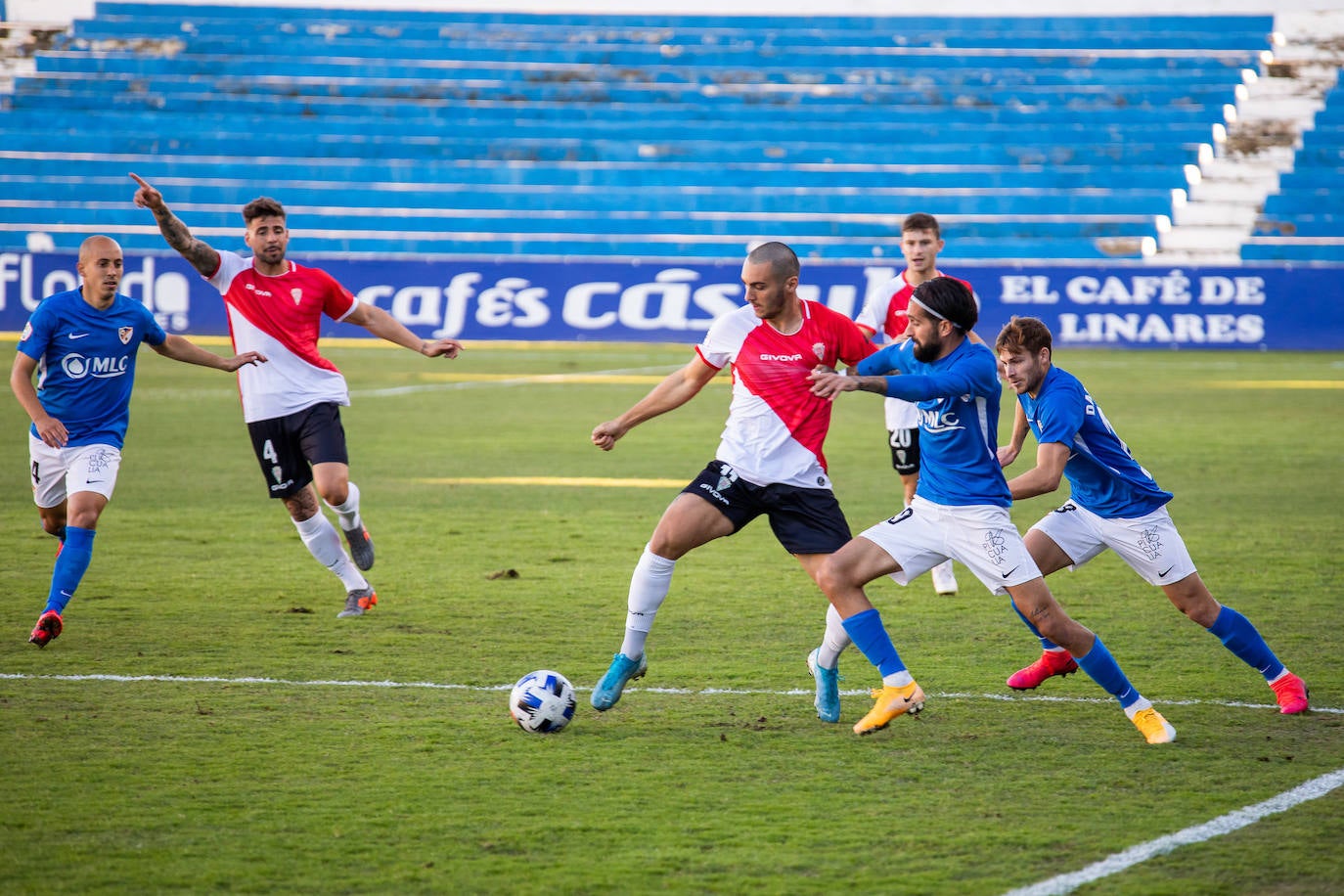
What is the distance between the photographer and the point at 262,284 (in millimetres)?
8211

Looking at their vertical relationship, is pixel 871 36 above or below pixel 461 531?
above

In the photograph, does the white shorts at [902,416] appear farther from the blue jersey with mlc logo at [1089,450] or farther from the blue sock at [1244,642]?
the blue sock at [1244,642]

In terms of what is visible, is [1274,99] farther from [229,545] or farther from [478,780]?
[478,780]

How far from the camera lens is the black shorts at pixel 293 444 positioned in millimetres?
8086

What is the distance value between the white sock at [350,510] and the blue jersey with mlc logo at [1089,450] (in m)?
3.68

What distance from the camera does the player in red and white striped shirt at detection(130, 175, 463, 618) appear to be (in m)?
8.05

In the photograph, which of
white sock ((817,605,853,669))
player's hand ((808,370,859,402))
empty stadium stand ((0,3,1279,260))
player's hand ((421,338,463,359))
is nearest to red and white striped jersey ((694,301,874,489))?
white sock ((817,605,853,669))

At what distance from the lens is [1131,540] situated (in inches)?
238

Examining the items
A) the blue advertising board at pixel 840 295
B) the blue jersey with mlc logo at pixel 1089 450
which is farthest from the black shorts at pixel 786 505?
the blue advertising board at pixel 840 295

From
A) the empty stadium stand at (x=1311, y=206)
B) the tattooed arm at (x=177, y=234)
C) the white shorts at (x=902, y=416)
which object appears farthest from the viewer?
the empty stadium stand at (x=1311, y=206)

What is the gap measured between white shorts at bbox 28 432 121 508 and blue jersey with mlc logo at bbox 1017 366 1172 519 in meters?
4.35

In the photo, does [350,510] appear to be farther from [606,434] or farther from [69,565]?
[606,434]

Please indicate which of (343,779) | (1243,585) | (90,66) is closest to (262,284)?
(343,779)

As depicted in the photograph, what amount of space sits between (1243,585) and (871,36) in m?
32.3
